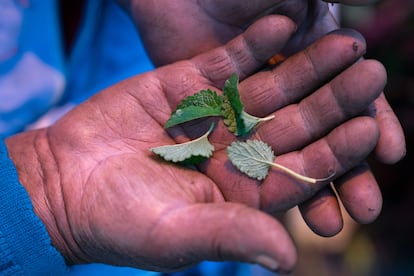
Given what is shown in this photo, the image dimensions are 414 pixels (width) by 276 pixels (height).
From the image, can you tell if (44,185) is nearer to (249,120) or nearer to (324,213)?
(249,120)

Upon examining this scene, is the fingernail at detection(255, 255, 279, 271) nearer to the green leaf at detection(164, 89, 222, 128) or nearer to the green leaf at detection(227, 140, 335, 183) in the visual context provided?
the green leaf at detection(227, 140, 335, 183)

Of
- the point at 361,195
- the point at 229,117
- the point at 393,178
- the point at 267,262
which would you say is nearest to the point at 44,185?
the point at 229,117

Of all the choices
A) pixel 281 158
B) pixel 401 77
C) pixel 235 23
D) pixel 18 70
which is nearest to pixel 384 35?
pixel 401 77

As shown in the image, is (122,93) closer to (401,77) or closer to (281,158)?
(281,158)

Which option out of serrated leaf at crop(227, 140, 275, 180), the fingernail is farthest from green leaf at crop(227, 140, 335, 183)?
the fingernail

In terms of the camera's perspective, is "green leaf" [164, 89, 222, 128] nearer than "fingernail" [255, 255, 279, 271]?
No

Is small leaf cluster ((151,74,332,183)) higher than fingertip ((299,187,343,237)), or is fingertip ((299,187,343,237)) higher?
small leaf cluster ((151,74,332,183))
